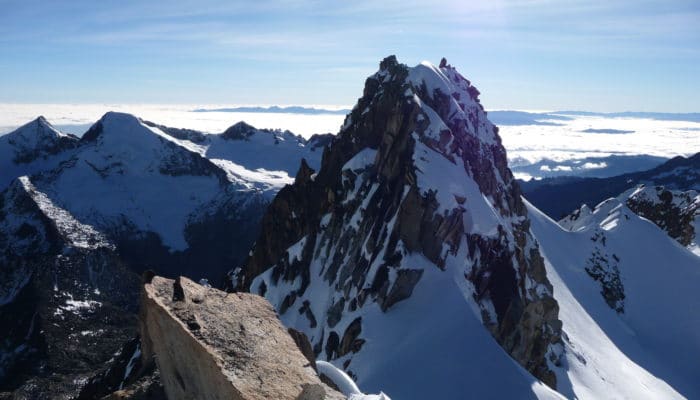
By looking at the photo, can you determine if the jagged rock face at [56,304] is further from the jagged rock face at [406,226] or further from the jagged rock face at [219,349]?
the jagged rock face at [219,349]

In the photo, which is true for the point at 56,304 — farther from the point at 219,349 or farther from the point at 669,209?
the point at 219,349

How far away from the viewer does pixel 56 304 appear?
149125 millimetres

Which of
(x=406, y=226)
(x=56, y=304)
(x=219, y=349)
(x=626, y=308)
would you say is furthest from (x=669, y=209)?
(x=56, y=304)

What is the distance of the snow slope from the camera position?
5427 centimetres

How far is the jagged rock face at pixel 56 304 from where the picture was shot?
120375 mm

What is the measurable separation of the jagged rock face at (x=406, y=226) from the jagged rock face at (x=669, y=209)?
5494cm

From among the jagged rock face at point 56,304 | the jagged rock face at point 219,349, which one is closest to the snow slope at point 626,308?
the jagged rock face at point 219,349

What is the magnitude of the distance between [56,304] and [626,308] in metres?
147

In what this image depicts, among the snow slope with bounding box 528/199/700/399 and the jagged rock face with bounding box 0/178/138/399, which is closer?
the snow slope with bounding box 528/199/700/399

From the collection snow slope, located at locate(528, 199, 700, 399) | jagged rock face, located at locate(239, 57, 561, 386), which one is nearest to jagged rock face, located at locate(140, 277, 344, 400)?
jagged rock face, located at locate(239, 57, 561, 386)

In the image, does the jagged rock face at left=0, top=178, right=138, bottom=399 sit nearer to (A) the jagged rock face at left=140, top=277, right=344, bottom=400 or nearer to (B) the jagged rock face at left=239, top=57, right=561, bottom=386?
(B) the jagged rock face at left=239, top=57, right=561, bottom=386

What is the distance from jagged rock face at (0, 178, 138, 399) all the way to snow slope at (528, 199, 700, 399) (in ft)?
326

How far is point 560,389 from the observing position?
45.6 metres

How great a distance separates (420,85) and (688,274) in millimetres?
57570
